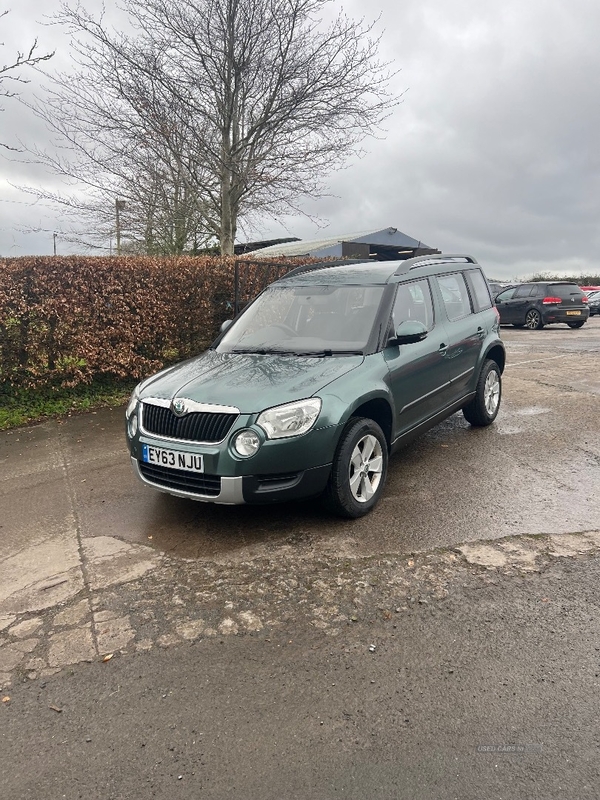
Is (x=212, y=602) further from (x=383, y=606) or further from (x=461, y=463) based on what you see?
(x=461, y=463)

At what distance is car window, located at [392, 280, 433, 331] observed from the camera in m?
4.77

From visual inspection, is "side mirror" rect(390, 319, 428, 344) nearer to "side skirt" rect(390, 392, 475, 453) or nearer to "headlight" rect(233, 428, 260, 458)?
"side skirt" rect(390, 392, 475, 453)

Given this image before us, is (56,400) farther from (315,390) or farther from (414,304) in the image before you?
(315,390)

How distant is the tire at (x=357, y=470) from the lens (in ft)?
12.5

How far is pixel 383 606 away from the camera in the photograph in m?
2.98

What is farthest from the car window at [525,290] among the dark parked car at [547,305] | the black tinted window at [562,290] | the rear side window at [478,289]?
the rear side window at [478,289]

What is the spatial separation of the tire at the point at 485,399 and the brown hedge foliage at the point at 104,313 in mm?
4635

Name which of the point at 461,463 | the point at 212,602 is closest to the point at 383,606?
the point at 212,602

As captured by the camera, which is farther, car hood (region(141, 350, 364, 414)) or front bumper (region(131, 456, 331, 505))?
car hood (region(141, 350, 364, 414))

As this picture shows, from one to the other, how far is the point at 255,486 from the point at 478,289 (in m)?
4.06

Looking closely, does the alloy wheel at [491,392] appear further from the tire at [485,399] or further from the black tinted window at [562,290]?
the black tinted window at [562,290]

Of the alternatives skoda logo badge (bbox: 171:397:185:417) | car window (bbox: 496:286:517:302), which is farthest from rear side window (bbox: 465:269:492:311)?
car window (bbox: 496:286:517:302)

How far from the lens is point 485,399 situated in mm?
6336

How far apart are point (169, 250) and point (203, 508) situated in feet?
48.0
